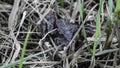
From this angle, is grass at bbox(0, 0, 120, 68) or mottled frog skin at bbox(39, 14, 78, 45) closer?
grass at bbox(0, 0, 120, 68)

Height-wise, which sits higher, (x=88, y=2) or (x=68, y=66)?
(x=88, y=2)

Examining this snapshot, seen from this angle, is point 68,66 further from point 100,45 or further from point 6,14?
point 6,14

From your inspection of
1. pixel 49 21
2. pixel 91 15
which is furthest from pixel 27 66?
pixel 91 15

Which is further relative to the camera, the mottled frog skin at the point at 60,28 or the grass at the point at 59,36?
the mottled frog skin at the point at 60,28

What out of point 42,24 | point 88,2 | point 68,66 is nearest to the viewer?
point 68,66

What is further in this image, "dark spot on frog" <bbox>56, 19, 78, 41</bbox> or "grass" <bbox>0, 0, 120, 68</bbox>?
"dark spot on frog" <bbox>56, 19, 78, 41</bbox>

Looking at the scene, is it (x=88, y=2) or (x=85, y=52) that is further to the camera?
(x=88, y=2)

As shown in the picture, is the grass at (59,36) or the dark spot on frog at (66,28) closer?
the grass at (59,36)

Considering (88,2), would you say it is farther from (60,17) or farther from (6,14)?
(6,14)

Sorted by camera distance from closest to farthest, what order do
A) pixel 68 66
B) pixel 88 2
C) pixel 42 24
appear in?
Answer: pixel 68 66 → pixel 42 24 → pixel 88 2
